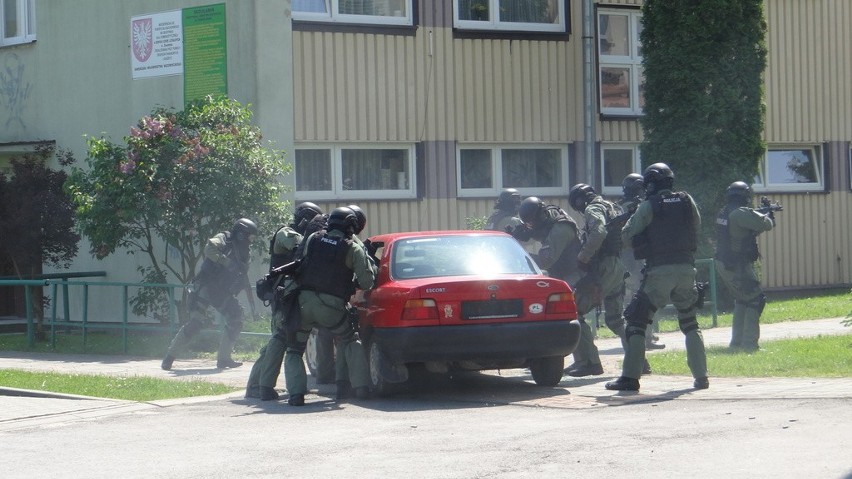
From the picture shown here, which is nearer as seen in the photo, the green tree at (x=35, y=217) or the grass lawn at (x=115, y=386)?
the grass lawn at (x=115, y=386)

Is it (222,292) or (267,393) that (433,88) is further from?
(267,393)

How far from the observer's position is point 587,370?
42.1 ft

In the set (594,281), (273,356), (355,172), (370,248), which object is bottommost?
(273,356)

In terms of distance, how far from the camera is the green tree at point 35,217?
1817 centimetres

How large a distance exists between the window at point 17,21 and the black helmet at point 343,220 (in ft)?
38.7

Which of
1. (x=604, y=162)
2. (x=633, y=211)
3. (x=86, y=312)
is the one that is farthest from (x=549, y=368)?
(x=604, y=162)

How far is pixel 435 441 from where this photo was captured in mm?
8992

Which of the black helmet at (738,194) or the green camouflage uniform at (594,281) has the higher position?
the black helmet at (738,194)

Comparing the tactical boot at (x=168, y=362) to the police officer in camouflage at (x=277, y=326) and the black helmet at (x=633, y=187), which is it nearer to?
the police officer in camouflage at (x=277, y=326)

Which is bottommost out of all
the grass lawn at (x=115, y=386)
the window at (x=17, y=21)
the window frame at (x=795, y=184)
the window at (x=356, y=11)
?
the grass lawn at (x=115, y=386)

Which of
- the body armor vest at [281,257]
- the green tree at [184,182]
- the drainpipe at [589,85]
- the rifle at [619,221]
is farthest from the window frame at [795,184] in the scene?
the body armor vest at [281,257]

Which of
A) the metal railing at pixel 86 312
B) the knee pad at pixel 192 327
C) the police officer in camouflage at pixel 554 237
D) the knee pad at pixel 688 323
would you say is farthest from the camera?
the metal railing at pixel 86 312

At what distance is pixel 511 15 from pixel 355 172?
356 cm

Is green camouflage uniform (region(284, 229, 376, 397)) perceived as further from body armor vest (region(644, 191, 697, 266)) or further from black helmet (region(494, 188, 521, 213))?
black helmet (region(494, 188, 521, 213))
